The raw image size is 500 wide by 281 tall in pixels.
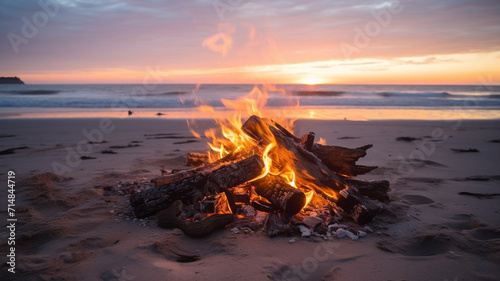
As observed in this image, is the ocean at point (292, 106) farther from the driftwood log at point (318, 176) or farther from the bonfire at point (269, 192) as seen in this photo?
the bonfire at point (269, 192)

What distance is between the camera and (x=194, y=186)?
4465 millimetres

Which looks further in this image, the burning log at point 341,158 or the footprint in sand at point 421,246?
the burning log at point 341,158

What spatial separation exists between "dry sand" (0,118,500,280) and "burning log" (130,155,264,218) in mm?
249

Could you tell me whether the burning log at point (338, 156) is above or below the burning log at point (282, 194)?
above

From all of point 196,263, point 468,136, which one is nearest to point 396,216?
point 196,263

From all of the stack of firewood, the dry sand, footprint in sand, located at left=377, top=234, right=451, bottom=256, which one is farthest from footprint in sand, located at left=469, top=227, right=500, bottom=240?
the stack of firewood

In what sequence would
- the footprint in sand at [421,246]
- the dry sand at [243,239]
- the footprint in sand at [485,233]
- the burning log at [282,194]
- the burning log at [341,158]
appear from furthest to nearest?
the burning log at [341,158], the burning log at [282,194], the footprint in sand at [485,233], the footprint in sand at [421,246], the dry sand at [243,239]

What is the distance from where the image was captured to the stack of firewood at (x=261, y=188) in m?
4.09

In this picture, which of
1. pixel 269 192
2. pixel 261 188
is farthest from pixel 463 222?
pixel 261 188

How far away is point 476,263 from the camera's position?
126 inches

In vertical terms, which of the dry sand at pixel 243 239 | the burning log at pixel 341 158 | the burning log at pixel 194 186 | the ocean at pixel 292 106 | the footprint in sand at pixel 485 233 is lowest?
the dry sand at pixel 243 239

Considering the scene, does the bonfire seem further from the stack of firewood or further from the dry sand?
the dry sand

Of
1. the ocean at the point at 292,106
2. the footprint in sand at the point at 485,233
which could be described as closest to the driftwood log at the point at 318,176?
the footprint in sand at the point at 485,233

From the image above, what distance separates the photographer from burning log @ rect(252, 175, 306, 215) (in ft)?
13.1
